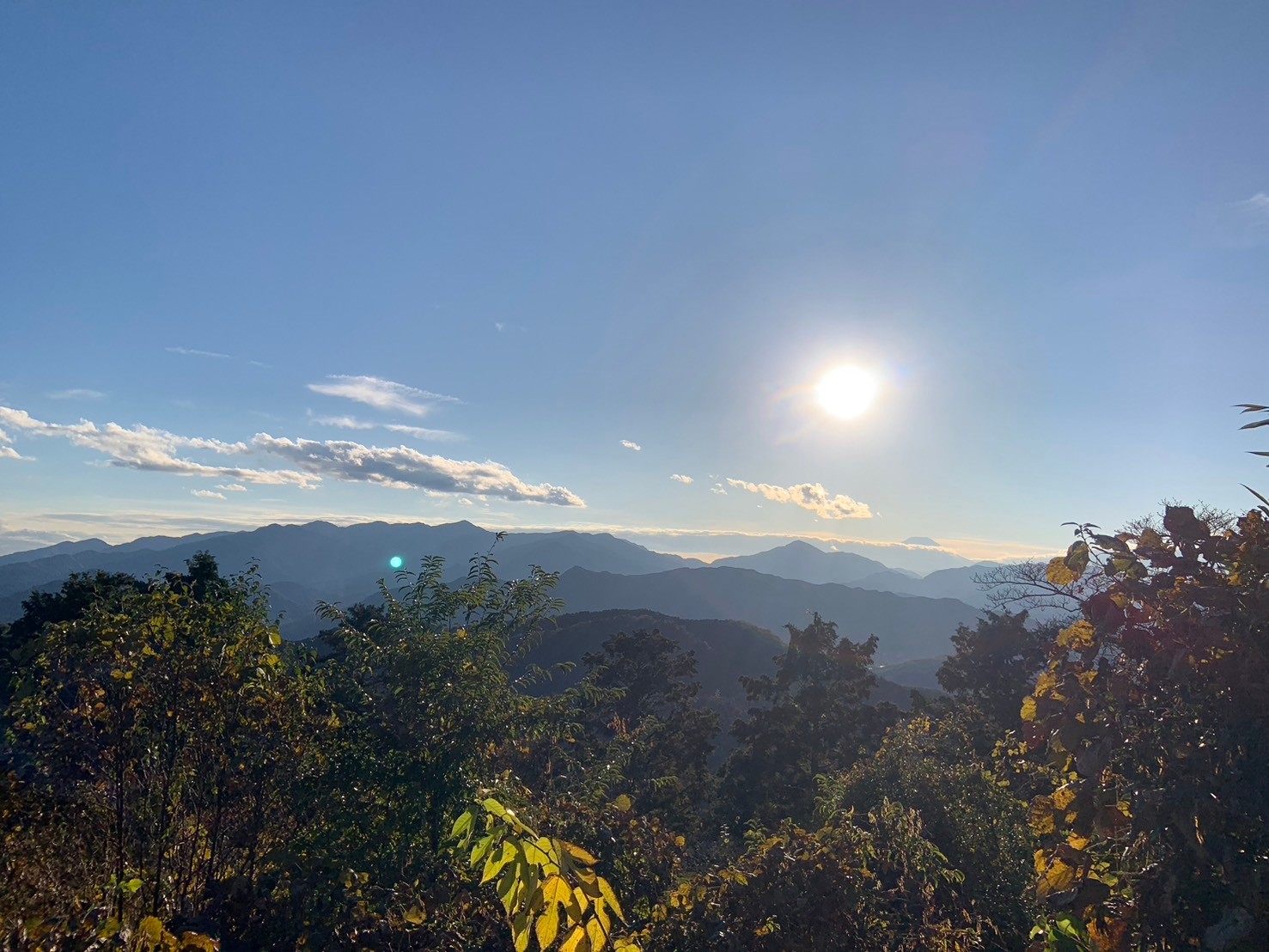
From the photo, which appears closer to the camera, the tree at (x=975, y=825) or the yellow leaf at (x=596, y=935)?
the yellow leaf at (x=596, y=935)

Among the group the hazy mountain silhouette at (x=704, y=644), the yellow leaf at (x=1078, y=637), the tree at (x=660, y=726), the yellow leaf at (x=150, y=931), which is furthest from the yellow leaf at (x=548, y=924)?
the hazy mountain silhouette at (x=704, y=644)

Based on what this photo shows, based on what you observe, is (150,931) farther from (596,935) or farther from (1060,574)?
(1060,574)

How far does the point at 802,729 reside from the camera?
26703mm

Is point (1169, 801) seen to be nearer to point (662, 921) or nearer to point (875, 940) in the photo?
point (875, 940)

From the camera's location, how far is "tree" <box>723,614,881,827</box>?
25234 millimetres

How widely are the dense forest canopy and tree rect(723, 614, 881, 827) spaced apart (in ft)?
55.7

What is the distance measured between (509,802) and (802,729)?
2492cm

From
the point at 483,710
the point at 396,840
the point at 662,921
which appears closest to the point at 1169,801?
the point at 662,921

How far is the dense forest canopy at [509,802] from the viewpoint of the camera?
2.47 metres

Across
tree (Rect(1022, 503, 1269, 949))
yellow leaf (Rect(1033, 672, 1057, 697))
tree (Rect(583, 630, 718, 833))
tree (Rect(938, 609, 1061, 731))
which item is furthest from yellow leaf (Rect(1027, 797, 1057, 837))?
tree (Rect(938, 609, 1061, 731))

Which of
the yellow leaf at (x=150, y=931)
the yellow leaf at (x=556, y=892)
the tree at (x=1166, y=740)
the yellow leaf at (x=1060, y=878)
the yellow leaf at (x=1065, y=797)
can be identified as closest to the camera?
the yellow leaf at (x=556, y=892)

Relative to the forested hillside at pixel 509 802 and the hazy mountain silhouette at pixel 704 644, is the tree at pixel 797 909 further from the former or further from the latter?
the hazy mountain silhouette at pixel 704 644

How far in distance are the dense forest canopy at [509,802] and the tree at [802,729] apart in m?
17.0

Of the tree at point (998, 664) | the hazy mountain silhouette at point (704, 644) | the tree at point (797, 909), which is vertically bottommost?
the hazy mountain silhouette at point (704, 644)
